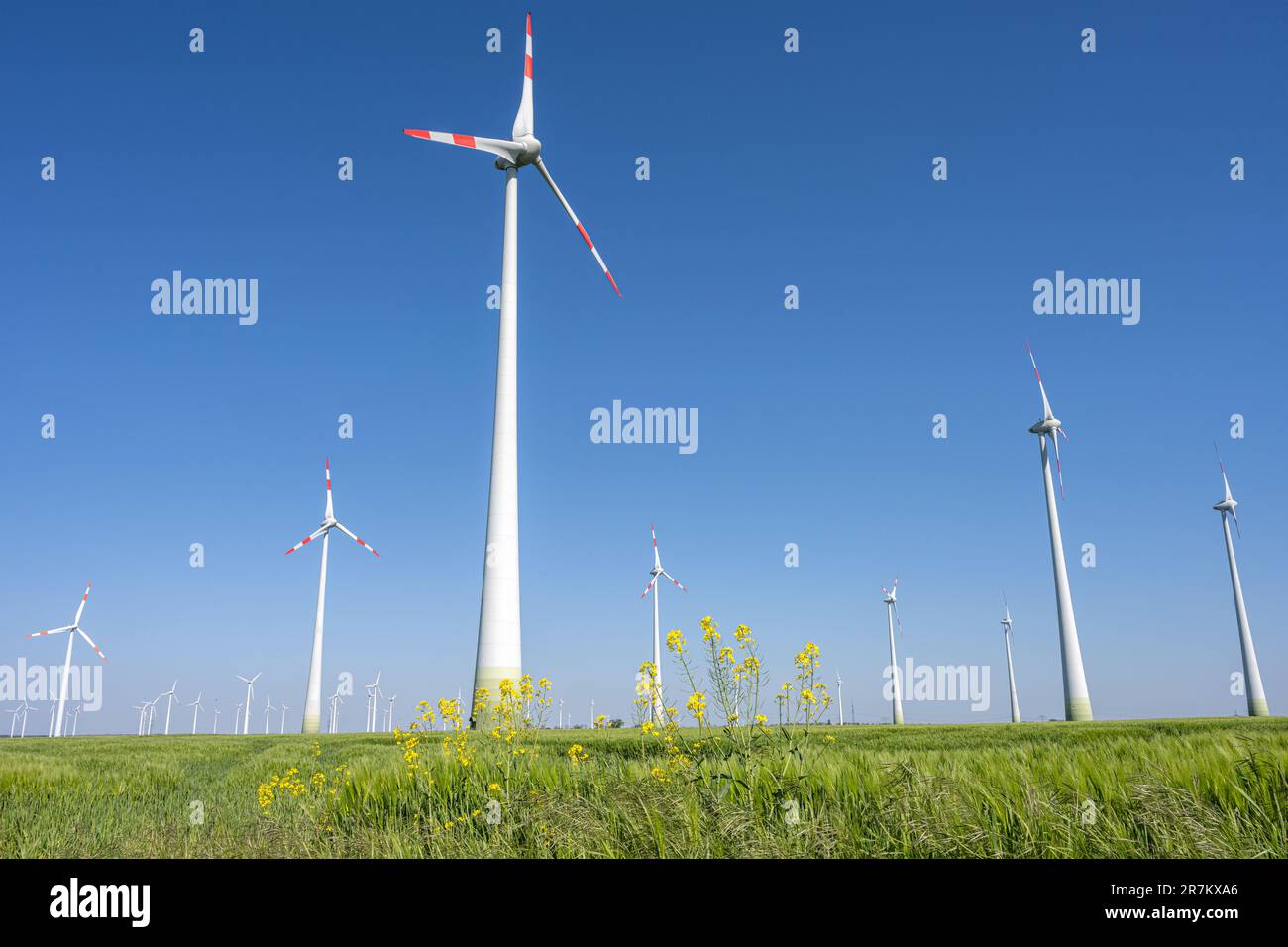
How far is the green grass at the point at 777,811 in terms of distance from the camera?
6.29 meters

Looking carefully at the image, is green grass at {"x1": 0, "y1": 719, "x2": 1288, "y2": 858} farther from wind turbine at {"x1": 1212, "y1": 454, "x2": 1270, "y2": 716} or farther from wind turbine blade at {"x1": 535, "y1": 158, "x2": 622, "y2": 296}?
wind turbine at {"x1": 1212, "y1": 454, "x2": 1270, "y2": 716}

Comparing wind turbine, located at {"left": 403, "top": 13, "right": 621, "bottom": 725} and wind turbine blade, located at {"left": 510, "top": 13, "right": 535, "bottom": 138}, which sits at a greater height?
wind turbine blade, located at {"left": 510, "top": 13, "right": 535, "bottom": 138}

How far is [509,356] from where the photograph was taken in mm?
31406

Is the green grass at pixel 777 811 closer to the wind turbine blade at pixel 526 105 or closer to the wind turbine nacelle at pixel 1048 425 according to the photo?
the wind turbine blade at pixel 526 105

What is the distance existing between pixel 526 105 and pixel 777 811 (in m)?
41.5

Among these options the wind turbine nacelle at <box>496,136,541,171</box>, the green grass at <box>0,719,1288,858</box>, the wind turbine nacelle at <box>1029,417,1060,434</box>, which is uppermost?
the wind turbine nacelle at <box>496,136,541,171</box>

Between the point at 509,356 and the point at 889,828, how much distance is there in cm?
2711

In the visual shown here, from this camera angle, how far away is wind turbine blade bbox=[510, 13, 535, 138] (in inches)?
1570

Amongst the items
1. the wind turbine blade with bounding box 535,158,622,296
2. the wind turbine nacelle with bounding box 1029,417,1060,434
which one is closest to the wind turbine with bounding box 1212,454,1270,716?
the wind turbine nacelle with bounding box 1029,417,1060,434

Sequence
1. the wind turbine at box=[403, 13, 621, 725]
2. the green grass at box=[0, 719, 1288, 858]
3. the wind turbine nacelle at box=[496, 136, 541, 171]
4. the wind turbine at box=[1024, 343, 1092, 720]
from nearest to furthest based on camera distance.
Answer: the green grass at box=[0, 719, 1288, 858], the wind turbine at box=[403, 13, 621, 725], the wind turbine nacelle at box=[496, 136, 541, 171], the wind turbine at box=[1024, 343, 1092, 720]

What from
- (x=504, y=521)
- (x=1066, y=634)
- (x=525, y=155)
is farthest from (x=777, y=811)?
(x=1066, y=634)

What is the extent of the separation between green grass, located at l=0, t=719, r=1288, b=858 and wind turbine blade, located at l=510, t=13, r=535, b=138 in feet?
120

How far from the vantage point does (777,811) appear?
7.22 m
